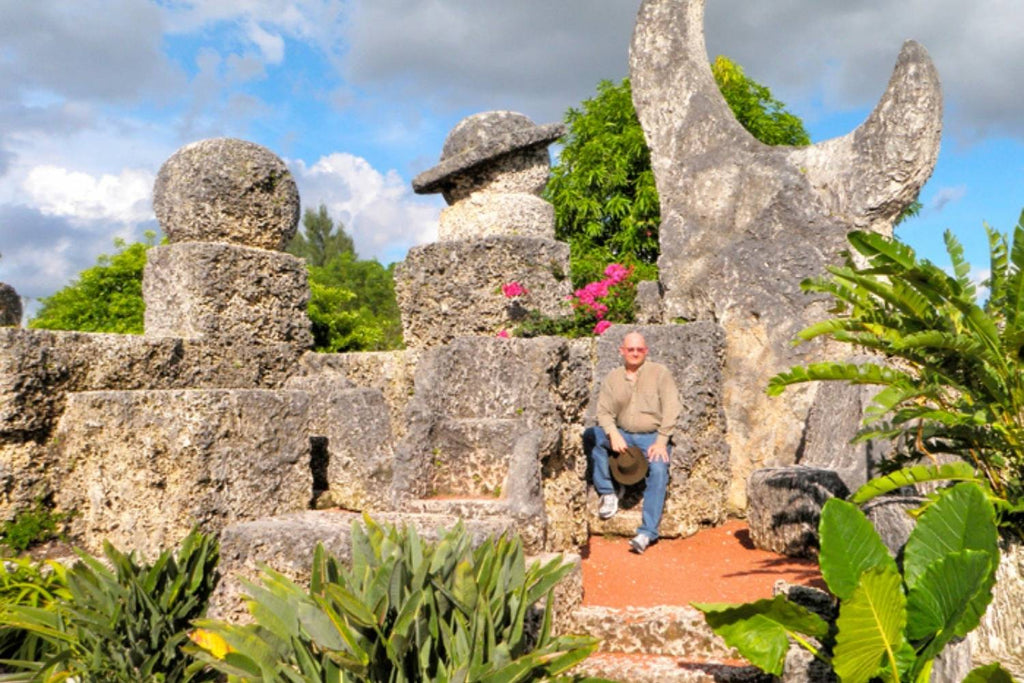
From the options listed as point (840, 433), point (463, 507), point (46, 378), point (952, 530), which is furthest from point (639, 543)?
point (46, 378)

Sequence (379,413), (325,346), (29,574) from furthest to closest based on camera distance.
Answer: (325,346), (379,413), (29,574)

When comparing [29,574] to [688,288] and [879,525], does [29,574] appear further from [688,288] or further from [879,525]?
[688,288]

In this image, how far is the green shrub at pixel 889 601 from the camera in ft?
9.38

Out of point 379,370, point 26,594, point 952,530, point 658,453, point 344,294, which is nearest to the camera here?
point 952,530

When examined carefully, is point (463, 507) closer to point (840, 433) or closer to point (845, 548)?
point (845, 548)

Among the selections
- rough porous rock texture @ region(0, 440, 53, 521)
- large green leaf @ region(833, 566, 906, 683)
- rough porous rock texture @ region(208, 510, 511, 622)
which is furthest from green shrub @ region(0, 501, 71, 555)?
large green leaf @ region(833, 566, 906, 683)

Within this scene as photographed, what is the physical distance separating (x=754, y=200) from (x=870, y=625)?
16.4 ft

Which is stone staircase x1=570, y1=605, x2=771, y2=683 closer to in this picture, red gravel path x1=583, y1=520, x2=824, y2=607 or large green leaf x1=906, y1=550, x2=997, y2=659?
red gravel path x1=583, y1=520, x2=824, y2=607

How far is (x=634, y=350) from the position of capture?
6121mm

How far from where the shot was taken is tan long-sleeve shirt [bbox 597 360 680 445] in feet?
19.8

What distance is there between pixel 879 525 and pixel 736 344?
3.30 metres

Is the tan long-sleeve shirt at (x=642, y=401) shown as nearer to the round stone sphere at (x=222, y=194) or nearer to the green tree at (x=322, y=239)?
the round stone sphere at (x=222, y=194)

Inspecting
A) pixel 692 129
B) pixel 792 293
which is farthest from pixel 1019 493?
pixel 692 129

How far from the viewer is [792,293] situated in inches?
273
